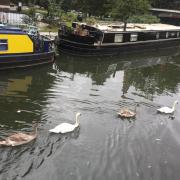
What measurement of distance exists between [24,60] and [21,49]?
0.57 metres

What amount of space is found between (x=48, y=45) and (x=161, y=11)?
3762cm

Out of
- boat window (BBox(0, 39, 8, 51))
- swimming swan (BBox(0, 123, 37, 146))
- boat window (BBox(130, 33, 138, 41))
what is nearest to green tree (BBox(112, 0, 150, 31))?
boat window (BBox(130, 33, 138, 41))

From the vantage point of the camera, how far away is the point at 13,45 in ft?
65.3

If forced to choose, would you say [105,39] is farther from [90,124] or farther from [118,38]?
[90,124]

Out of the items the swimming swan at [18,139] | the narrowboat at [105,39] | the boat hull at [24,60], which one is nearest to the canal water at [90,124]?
the swimming swan at [18,139]

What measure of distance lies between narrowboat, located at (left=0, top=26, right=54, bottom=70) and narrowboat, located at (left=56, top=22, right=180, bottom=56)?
14.7 ft

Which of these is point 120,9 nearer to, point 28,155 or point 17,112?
point 17,112

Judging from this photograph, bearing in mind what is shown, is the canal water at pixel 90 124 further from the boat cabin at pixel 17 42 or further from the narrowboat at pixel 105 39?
the narrowboat at pixel 105 39

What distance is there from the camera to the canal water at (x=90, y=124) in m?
10.3

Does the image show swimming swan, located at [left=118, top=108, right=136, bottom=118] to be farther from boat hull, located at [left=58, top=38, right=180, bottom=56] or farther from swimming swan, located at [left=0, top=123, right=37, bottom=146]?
boat hull, located at [left=58, top=38, right=180, bottom=56]

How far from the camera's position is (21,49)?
798 inches

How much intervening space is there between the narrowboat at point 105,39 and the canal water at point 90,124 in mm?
3518

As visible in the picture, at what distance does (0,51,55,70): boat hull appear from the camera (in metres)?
19.3

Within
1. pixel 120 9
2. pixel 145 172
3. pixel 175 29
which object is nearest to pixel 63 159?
pixel 145 172
